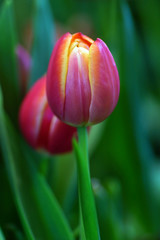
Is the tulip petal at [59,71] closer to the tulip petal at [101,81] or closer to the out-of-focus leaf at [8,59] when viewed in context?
the tulip petal at [101,81]

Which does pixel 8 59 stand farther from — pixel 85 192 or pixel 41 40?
pixel 85 192

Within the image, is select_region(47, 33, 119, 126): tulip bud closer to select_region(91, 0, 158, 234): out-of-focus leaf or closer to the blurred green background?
the blurred green background

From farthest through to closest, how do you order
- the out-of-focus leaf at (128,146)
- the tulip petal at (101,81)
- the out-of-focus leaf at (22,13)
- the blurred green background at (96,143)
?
the out-of-focus leaf at (22,13) → the out-of-focus leaf at (128,146) → the blurred green background at (96,143) → the tulip petal at (101,81)

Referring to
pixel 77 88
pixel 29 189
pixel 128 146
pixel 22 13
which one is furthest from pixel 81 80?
pixel 22 13

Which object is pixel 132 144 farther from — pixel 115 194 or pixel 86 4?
pixel 86 4

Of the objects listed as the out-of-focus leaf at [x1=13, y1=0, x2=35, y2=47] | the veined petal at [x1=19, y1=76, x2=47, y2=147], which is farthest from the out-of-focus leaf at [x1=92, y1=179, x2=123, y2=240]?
the out-of-focus leaf at [x1=13, y1=0, x2=35, y2=47]

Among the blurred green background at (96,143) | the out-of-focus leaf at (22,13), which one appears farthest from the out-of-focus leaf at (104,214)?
the out-of-focus leaf at (22,13)
